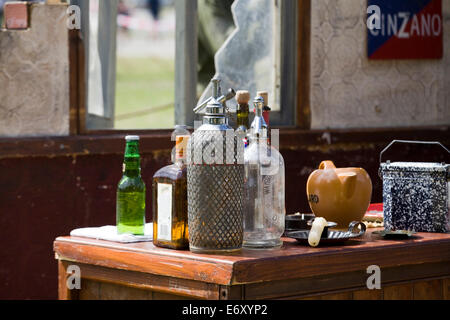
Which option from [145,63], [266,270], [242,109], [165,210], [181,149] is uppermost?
[145,63]

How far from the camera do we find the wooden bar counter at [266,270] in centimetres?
225

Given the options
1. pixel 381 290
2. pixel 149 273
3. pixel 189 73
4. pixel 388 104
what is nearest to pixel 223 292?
pixel 149 273

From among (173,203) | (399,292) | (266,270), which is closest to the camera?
(266,270)

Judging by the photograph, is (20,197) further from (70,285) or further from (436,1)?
(436,1)

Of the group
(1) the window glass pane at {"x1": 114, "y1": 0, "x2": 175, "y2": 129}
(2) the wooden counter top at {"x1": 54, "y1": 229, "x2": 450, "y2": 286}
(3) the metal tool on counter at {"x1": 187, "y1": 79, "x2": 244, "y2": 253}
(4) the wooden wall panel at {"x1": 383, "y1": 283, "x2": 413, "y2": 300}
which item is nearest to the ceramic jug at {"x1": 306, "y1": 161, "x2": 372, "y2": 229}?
(2) the wooden counter top at {"x1": 54, "y1": 229, "x2": 450, "y2": 286}

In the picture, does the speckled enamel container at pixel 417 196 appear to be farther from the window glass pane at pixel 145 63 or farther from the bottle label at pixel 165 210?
the window glass pane at pixel 145 63

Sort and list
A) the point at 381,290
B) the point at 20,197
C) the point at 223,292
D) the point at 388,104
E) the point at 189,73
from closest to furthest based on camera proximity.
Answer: the point at 223,292
the point at 381,290
the point at 20,197
the point at 189,73
the point at 388,104

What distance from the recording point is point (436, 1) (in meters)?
5.60

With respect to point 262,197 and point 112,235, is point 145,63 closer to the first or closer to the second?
point 112,235

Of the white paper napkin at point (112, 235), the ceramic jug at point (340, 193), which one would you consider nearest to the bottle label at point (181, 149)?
the white paper napkin at point (112, 235)

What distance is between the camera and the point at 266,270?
2260 mm

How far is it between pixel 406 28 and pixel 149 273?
354 cm

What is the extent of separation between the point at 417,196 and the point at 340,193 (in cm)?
25

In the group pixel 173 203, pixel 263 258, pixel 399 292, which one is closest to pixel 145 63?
pixel 399 292
